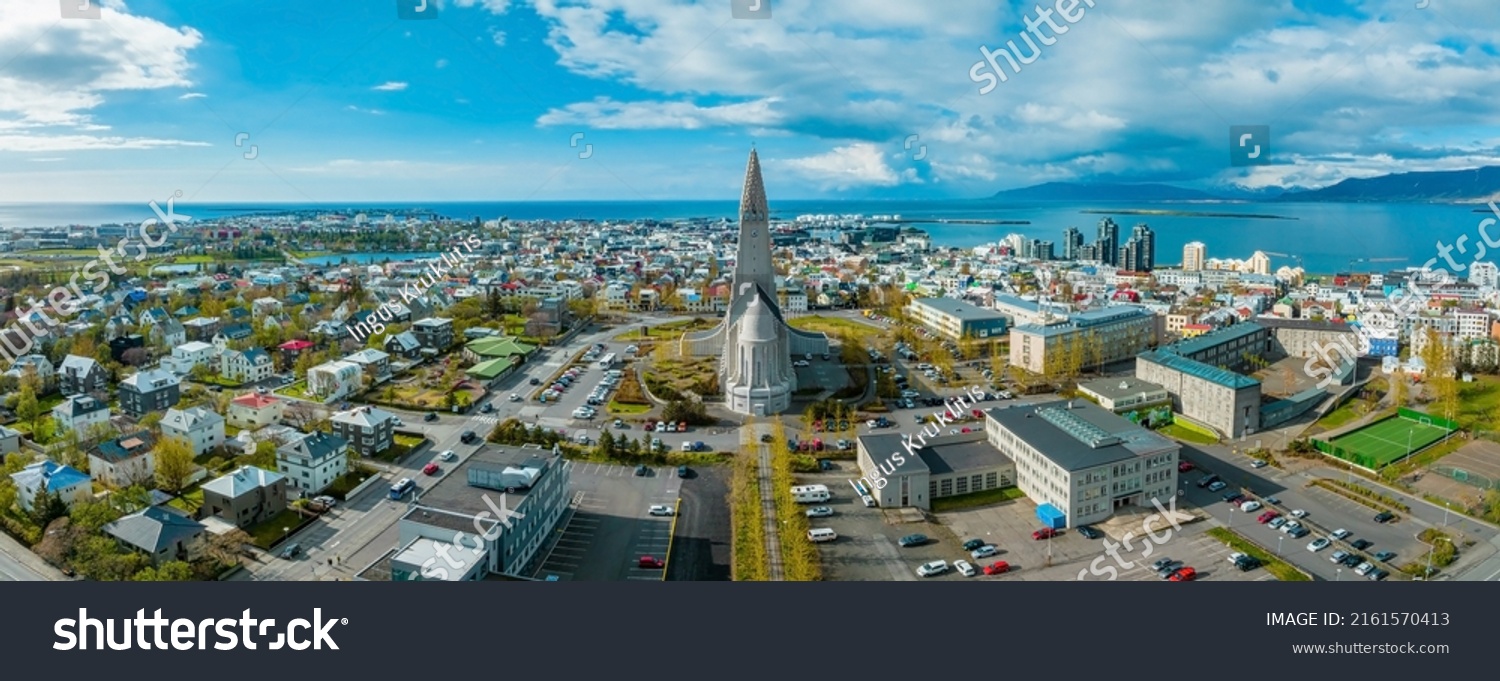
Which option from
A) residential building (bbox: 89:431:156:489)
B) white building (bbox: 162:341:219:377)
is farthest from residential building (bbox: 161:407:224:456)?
white building (bbox: 162:341:219:377)

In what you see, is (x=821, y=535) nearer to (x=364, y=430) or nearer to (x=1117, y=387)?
(x=364, y=430)

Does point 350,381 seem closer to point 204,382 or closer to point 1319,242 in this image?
point 204,382

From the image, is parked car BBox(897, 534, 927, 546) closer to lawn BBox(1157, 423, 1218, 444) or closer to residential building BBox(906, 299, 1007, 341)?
lawn BBox(1157, 423, 1218, 444)

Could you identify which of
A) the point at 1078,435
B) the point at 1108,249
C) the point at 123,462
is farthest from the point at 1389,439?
the point at 1108,249

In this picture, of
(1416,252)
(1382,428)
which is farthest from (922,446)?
(1416,252)

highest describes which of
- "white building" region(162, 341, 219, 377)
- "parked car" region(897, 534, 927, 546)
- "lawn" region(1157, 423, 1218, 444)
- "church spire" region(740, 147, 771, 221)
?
"church spire" region(740, 147, 771, 221)

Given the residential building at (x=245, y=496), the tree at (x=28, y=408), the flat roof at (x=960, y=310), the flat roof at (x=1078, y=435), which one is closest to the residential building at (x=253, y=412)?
the tree at (x=28, y=408)

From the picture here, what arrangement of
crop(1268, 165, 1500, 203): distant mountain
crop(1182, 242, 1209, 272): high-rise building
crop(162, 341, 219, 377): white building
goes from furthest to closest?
crop(1268, 165, 1500, 203): distant mountain < crop(1182, 242, 1209, 272): high-rise building < crop(162, 341, 219, 377): white building
